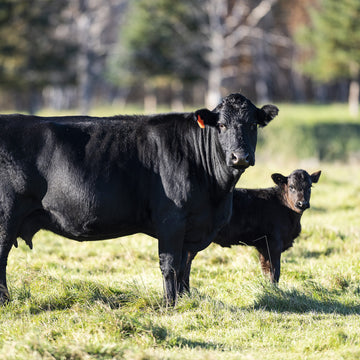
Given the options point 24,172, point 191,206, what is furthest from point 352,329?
point 24,172

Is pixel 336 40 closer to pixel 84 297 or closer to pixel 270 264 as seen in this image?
pixel 270 264

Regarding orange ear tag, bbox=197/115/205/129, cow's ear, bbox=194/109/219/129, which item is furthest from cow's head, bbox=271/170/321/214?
orange ear tag, bbox=197/115/205/129

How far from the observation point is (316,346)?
15.5 feet

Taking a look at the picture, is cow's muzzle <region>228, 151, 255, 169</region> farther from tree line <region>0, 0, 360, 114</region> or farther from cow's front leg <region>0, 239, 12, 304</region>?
tree line <region>0, 0, 360, 114</region>

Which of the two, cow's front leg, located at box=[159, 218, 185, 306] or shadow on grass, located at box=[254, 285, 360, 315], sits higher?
cow's front leg, located at box=[159, 218, 185, 306]

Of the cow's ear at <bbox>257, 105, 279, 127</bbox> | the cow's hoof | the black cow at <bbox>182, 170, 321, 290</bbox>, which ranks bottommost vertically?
the cow's hoof

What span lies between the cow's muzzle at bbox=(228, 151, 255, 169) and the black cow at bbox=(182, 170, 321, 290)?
163 centimetres

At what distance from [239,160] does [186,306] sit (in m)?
1.46

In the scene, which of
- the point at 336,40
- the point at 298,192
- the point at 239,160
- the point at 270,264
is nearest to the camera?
the point at 239,160

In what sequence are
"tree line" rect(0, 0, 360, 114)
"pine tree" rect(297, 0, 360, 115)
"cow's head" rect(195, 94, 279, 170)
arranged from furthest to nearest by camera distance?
"pine tree" rect(297, 0, 360, 115), "tree line" rect(0, 0, 360, 114), "cow's head" rect(195, 94, 279, 170)

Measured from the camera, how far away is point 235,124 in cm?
562

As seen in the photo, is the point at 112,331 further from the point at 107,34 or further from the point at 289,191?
the point at 107,34

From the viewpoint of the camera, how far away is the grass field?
4.56m

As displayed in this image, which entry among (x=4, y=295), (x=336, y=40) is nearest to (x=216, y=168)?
(x=4, y=295)
